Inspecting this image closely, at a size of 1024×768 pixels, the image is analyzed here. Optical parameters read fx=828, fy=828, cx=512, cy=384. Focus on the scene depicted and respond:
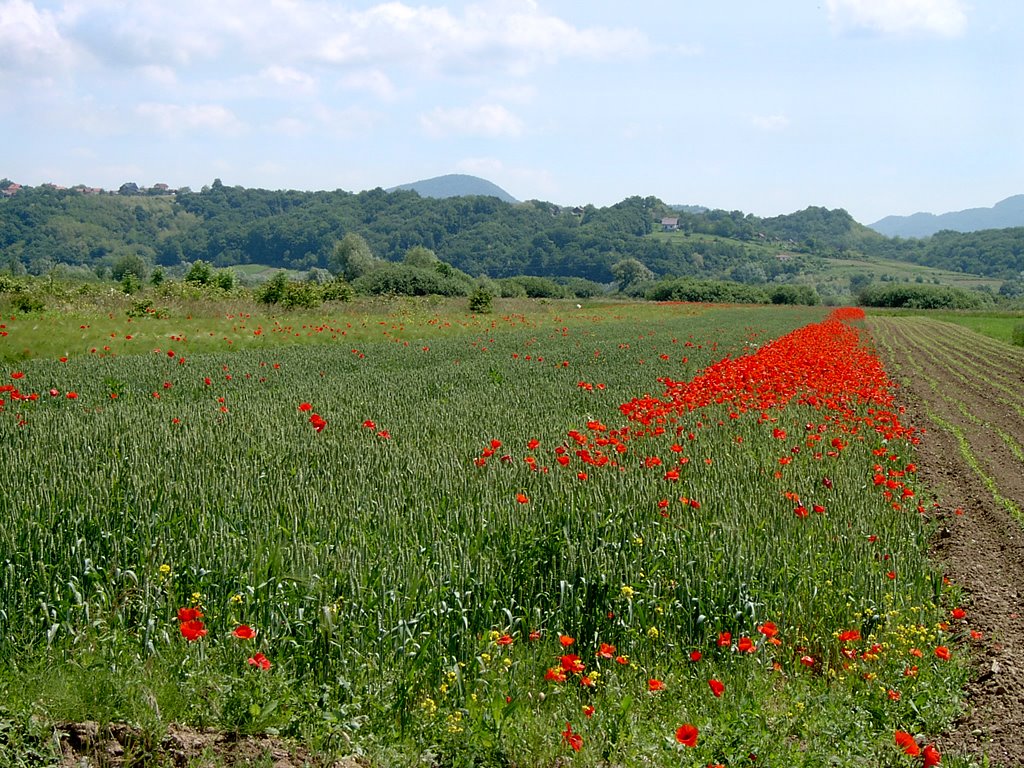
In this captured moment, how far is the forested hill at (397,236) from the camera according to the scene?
12762cm

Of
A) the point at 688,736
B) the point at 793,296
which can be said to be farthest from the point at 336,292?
the point at 793,296

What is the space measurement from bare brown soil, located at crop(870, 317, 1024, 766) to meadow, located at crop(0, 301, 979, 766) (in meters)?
0.20

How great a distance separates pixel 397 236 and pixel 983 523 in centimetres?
15410

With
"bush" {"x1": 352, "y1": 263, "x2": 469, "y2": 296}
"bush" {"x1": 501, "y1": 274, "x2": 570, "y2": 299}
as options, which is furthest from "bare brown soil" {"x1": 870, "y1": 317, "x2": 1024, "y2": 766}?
"bush" {"x1": 501, "y1": 274, "x2": 570, "y2": 299}

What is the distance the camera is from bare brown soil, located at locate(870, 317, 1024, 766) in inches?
168

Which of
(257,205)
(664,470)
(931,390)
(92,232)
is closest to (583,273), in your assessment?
(257,205)

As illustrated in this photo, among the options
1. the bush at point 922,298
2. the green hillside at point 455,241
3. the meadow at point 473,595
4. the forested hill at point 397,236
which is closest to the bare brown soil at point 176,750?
the meadow at point 473,595

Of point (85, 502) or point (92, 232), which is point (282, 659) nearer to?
point (85, 502)

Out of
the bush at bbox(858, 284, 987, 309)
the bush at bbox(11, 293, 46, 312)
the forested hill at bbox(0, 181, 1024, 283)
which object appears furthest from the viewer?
the forested hill at bbox(0, 181, 1024, 283)

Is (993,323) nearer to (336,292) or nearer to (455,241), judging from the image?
(336,292)

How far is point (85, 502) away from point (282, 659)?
2576mm

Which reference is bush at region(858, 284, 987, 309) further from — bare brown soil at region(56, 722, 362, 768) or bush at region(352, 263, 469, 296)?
bare brown soil at region(56, 722, 362, 768)

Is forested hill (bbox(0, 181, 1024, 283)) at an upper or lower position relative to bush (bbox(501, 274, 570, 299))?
upper

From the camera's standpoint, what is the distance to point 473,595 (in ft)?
16.0
